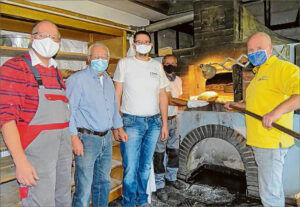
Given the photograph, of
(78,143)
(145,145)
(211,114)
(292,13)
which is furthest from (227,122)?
(292,13)

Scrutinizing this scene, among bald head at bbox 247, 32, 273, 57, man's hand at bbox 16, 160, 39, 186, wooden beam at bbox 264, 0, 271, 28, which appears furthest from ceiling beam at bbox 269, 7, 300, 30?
man's hand at bbox 16, 160, 39, 186

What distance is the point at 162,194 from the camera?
2.66 meters

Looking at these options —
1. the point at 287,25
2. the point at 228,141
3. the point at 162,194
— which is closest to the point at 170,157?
the point at 162,194

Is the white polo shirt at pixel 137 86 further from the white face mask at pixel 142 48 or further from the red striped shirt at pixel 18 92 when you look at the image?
the red striped shirt at pixel 18 92

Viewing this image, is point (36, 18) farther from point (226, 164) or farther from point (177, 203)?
point (226, 164)

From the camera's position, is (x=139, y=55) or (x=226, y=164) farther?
(x=226, y=164)

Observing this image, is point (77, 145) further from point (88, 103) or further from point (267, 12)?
point (267, 12)

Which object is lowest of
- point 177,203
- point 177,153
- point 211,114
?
point 177,203

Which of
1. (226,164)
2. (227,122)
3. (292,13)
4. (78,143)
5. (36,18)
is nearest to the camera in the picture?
(78,143)

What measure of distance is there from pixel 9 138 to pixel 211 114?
7.88 feet

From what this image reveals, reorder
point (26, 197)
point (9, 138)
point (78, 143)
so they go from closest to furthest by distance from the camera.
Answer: point (9, 138) < point (26, 197) < point (78, 143)

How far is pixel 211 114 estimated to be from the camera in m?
3.00

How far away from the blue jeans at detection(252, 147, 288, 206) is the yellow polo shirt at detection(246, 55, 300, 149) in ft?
0.16

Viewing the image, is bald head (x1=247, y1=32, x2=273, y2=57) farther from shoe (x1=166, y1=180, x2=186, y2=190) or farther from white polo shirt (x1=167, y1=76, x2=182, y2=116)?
shoe (x1=166, y1=180, x2=186, y2=190)
